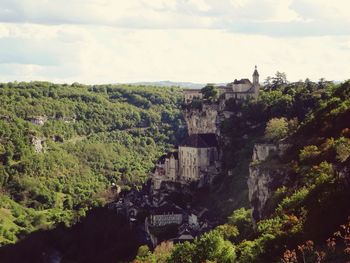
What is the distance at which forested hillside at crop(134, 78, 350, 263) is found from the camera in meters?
Result: 33.5

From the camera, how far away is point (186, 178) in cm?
8475

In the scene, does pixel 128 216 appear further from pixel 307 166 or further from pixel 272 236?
pixel 272 236

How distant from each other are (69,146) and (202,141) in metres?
75.4

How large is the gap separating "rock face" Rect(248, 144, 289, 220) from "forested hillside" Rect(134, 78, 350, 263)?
233 mm

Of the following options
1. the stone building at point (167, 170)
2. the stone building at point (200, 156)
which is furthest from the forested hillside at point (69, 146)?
the stone building at point (200, 156)

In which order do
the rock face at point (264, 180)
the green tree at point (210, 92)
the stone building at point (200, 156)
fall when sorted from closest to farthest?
the rock face at point (264, 180) < the stone building at point (200, 156) < the green tree at point (210, 92)

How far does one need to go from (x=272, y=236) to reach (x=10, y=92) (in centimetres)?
14918

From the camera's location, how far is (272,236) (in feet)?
121

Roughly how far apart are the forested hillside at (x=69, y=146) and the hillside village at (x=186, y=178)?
15830 mm

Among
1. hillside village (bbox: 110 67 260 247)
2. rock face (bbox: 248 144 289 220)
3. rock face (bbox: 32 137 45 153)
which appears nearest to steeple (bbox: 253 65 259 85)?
hillside village (bbox: 110 67 260 247)

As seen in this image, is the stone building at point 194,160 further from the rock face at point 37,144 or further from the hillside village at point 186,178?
the rock face at point 37,144

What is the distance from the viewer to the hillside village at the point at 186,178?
74688 millimetres

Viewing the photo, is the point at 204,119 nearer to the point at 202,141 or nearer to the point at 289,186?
the point at 202,141

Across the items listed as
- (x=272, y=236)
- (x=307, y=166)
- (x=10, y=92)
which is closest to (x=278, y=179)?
(x=307, y=166)
